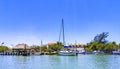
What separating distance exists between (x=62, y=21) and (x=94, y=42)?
181 ft

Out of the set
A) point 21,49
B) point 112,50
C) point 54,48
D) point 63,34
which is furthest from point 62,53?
point 112,50

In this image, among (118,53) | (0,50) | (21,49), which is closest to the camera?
(21,49)

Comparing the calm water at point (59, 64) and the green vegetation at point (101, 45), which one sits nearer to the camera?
the calm water at point (59, 64)

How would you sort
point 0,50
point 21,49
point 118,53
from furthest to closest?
point 0,50, point 118,53, point 21,49

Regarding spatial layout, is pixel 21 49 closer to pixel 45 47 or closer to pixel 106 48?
pixel 45 47

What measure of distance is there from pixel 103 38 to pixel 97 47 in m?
15.2

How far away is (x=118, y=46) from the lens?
167750 mm

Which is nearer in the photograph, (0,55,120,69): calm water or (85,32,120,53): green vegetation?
(0,55,120,69): calm water

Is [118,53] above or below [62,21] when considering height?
below

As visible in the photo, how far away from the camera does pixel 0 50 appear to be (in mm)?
166125

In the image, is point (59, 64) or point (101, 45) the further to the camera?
point (101, 45)

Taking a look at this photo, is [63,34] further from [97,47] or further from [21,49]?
[97,47]

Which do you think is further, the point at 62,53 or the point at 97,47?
the point at 97,47

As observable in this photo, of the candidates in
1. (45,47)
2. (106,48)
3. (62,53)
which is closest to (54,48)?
(45,47)
